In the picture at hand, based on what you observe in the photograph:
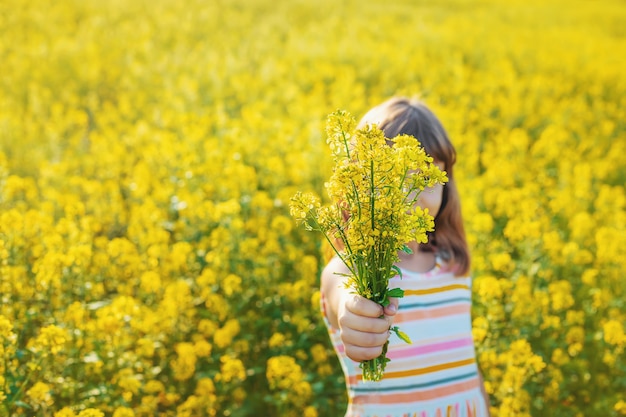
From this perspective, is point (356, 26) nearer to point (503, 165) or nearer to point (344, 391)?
point (503, 165)

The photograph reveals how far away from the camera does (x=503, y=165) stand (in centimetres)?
428

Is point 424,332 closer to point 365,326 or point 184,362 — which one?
point 365,326

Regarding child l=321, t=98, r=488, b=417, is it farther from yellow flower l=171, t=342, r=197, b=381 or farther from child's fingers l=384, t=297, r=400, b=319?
yellow flower l=171, t=342, r=197, b=381

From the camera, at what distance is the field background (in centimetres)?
230

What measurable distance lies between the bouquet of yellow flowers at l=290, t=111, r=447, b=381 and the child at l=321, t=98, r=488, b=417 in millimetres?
472

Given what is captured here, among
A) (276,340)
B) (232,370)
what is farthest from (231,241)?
(232,370)

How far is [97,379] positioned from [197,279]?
0.58 meters

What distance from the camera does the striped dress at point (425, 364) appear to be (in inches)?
67.2

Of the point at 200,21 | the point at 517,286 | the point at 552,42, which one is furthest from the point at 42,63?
the point at 552,42

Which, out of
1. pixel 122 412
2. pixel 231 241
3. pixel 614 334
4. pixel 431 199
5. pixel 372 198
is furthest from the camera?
pixel 231 241

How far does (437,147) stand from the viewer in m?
1.81

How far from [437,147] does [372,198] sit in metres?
0.79

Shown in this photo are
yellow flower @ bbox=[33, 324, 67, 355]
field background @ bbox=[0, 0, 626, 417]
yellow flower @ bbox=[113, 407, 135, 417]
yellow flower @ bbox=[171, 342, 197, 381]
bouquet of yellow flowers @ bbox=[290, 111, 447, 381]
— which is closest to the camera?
bouquet of yellow flowers @ bbox=[290, 111, 447, 381]

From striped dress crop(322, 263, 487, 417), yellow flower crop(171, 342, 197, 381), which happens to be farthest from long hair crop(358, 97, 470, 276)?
yellow flower crop(171, 342, 197, 381)
